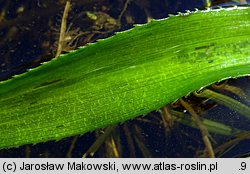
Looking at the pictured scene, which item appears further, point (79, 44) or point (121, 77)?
point (79, 44)

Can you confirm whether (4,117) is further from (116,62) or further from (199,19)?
(199,19)

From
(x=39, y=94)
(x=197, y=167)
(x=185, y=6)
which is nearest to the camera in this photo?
(x=39, y=94)

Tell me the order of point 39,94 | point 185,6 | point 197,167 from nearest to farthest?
point 39,94, point 197,167, point 185,6

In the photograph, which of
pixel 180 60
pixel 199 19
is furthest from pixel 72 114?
pixel 199 19

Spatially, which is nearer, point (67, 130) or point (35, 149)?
point (67, 130)
